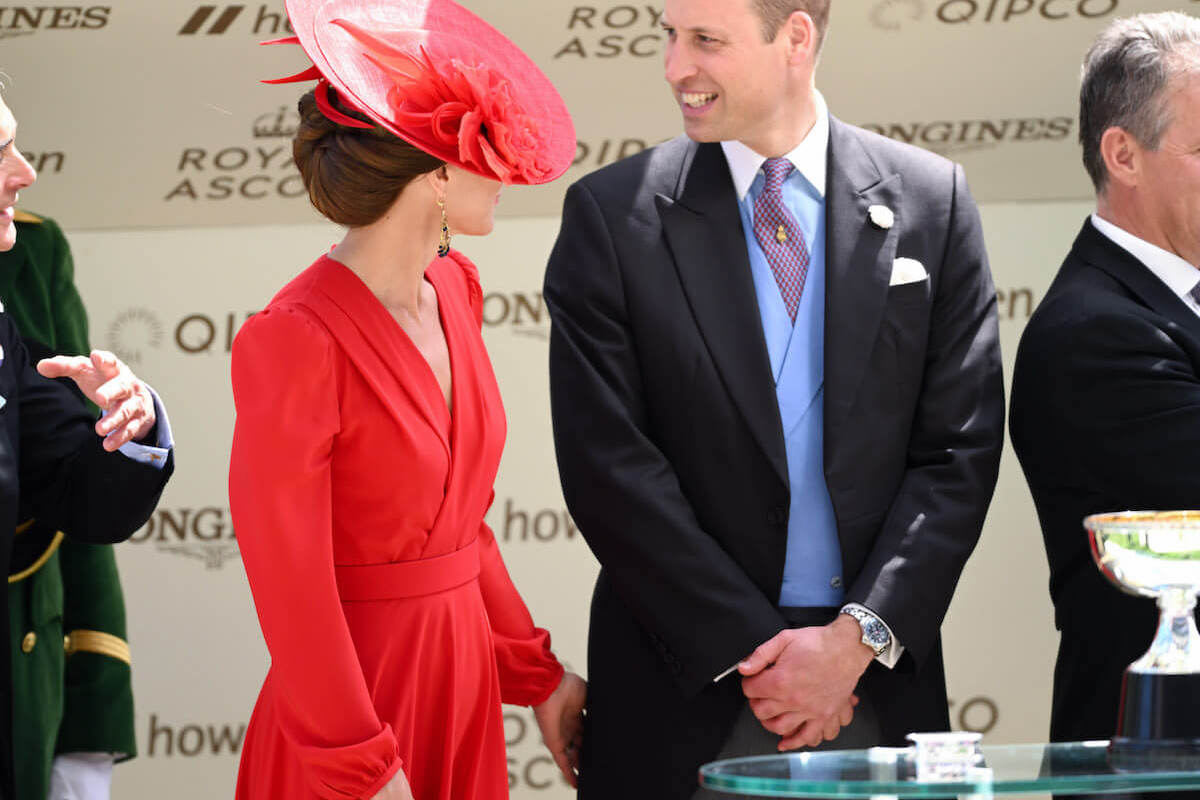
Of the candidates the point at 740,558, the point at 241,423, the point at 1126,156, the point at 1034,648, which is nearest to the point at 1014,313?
the point at 1034,648

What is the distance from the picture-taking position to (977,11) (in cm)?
363

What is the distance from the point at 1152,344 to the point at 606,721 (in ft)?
3.20

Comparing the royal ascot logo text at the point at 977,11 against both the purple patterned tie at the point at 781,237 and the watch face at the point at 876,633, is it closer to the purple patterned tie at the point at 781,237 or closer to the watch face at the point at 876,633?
the purple patterned tie at the point at 781,237

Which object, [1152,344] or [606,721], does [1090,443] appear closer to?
[1152,344]

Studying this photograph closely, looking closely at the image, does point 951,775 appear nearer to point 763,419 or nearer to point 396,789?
point 396,789

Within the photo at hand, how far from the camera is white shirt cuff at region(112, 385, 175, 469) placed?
A: 7.62 feet

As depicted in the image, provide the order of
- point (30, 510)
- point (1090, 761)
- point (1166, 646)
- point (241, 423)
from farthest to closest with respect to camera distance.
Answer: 1. point (30, 510)
2. point (241, 423)
3. point (1166, 646)
4. point (1090, 761)

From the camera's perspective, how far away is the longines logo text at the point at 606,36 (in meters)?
3.63

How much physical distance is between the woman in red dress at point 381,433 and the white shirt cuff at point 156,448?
0.87ft

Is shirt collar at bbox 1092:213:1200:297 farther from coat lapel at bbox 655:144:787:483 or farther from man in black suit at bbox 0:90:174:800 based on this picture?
man in black suit at bbox 0:90:174:800

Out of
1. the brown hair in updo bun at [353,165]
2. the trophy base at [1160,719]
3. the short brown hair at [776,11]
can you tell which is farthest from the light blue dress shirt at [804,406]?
the trophy base at [1160,719]

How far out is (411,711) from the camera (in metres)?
2.20

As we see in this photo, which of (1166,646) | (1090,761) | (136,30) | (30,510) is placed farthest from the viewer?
(136,30)

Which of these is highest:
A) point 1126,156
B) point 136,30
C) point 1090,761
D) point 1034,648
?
point 136,30
